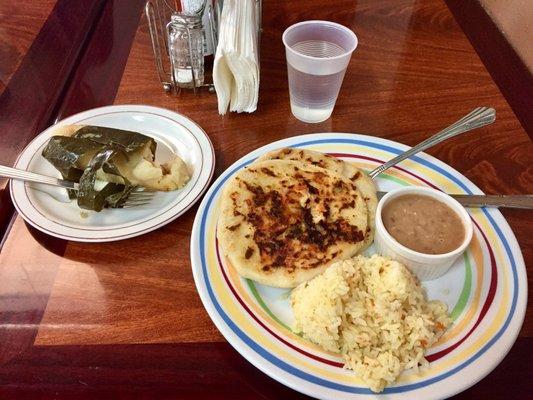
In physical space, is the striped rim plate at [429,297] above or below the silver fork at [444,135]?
below

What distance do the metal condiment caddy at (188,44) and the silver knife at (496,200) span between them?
836mm

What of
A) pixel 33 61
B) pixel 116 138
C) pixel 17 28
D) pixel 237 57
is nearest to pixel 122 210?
pixel 116 138

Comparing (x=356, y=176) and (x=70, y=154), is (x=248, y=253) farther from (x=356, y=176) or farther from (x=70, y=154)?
(x=70, y=154)

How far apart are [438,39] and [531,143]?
0.67m

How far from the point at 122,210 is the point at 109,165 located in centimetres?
14

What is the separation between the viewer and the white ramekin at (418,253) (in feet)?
3.60

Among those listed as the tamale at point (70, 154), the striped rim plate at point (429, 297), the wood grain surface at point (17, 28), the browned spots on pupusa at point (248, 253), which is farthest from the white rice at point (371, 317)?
the wood grain surface at point (17, 28)

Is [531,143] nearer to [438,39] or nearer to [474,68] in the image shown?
[474,68]

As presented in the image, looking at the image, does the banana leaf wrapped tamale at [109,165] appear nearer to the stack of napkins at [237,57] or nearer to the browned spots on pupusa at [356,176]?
the stack of napkins at [237,57]

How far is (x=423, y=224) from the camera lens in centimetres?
118

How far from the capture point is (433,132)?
1.59m

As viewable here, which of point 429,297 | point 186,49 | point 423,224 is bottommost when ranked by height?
point 429,297

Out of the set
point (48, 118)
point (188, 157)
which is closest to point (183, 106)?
point (188, 157)

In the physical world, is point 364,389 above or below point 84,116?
below
